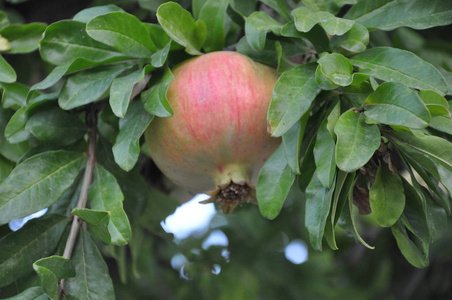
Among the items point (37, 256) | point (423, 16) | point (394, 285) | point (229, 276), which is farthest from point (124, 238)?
point (394, 285)

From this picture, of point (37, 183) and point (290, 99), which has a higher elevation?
point (290, 99)

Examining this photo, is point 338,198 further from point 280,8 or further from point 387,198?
point 280,8

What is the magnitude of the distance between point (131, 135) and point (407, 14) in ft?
1.77

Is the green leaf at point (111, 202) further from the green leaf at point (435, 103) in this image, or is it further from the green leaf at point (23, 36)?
the green leaf at point (435, 103)

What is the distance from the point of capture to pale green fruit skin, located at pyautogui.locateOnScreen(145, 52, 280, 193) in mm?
1102

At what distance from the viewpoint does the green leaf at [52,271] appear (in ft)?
3.16

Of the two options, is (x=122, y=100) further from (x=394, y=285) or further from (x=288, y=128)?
(x=394, y=285)

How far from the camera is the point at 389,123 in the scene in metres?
0.94

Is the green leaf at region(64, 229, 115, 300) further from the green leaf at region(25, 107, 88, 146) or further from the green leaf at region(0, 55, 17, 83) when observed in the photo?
the green leaf at region(0, 55, 17, 83)

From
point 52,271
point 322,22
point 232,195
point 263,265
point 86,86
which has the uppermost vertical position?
point 322,22

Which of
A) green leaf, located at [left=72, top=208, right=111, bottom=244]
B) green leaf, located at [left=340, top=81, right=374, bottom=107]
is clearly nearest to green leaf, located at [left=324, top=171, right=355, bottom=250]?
green leaf, located at [left=340, top=81, right=374, bottom=107]

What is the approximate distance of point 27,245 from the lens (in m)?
1.14

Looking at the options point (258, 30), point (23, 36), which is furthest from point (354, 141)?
point (23, 36)

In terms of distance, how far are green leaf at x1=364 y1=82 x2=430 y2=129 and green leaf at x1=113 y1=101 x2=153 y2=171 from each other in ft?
1.24
